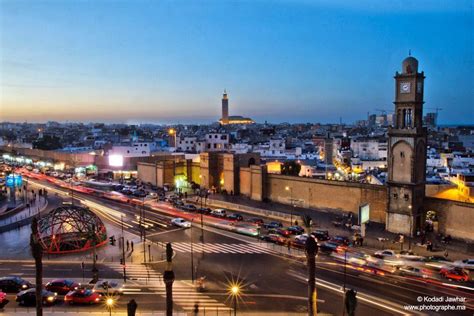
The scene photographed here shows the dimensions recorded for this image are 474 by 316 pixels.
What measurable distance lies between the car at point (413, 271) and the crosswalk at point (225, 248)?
7.43m

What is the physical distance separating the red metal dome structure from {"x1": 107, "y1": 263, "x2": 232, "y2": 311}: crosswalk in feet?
15.0

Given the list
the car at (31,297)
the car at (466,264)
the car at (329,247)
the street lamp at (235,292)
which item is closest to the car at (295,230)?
the car at (329,247)

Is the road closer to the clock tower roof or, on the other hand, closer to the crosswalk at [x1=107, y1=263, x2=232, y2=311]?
the crosswalk at [x1=107, y1=263, x2=232, y2=311]

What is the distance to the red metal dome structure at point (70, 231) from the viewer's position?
93.9ft

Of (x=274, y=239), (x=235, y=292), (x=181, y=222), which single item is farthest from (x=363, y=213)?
(x=235, y=292)

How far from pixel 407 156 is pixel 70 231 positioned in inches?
889

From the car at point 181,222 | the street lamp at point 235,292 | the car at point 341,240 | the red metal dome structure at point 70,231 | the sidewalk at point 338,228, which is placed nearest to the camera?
the street lamp at point 235,292

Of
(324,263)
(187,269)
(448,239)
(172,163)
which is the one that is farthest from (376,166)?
(187,269)

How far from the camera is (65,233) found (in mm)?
29703

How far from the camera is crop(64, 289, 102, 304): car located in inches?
776

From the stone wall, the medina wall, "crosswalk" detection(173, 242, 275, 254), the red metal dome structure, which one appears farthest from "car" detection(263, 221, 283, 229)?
the red metal dome structure

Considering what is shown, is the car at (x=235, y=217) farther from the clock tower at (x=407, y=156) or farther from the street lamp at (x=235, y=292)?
the street lamp at (x=235, y=292)

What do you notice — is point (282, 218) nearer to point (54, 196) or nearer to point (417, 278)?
point (417, 278)

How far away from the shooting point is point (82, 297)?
64.7ft
